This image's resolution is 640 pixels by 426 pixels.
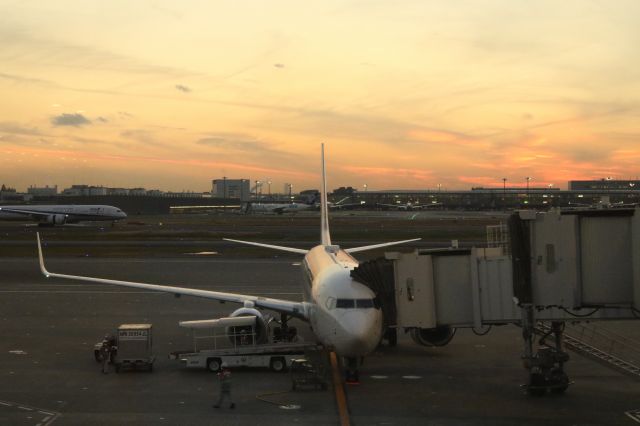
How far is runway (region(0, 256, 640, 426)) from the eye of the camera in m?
21.1

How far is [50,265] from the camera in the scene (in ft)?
220

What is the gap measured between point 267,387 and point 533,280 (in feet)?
33.6

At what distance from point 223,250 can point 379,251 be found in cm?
2002

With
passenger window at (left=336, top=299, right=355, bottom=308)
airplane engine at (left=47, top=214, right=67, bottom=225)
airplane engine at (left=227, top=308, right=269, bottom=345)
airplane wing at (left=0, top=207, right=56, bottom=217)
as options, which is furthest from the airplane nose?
airplane wing at (left=0, top=207, right=56, bottom=217)

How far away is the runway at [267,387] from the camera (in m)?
21.1

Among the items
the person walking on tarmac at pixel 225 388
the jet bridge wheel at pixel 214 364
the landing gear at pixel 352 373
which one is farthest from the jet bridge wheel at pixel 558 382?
the jet bridge wheel at pixel 214 364

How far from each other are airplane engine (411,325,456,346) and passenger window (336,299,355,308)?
392 cm

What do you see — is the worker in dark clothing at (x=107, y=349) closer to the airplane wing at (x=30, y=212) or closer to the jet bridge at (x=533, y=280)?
the jet bridge at (x=533, y=280)

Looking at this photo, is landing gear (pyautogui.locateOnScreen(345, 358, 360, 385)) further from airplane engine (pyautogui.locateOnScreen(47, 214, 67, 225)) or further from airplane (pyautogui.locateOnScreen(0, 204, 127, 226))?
airplane (pyautogui.locateOnScreen(0, 204, 127, 226))

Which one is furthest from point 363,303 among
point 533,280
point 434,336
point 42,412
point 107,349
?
point 107,349

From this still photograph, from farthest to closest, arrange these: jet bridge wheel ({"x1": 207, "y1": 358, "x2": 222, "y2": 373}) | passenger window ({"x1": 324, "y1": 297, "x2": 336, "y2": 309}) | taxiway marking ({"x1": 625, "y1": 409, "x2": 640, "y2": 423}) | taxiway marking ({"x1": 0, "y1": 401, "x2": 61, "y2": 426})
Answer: jet bridge wheel ({"x1": 207, "y1": 358, "x2": 222, "y2": 373}) < passenger window ({"x1": 324, "y1": 297, "x2": 336, "y2": 309}) < taxiway marking ({"x1": 625, "y1": 409, "x2": 640, "y2": 423}) < taxiway marking ({"x1": 0, "y1": 401, "x2": 61, "y2": 426})

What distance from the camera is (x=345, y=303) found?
2434 cm

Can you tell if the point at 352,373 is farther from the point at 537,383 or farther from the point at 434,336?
the point at 537,383

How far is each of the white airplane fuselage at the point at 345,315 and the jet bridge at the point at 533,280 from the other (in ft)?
2.37
